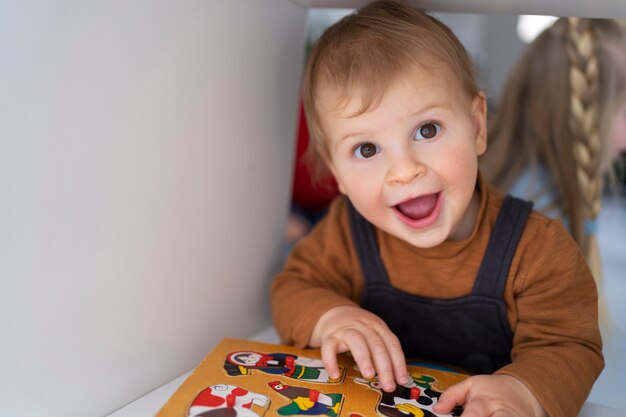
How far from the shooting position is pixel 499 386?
509mm

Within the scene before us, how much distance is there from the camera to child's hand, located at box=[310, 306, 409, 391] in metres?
0.54

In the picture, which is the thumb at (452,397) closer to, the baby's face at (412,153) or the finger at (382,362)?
the finger at (382,362)

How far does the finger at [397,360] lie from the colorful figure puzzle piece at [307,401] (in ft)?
0.20

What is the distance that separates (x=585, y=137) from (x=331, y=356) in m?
0.75

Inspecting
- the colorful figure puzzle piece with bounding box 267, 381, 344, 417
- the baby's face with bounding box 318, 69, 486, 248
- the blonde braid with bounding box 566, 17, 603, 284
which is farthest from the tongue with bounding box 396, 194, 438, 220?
the blonde braid with bounding box 566, 17, 603, 284

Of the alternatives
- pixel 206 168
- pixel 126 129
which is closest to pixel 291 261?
pixel 206 168

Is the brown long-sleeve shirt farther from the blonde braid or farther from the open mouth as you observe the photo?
the blonde braid

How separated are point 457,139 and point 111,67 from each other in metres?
0.33

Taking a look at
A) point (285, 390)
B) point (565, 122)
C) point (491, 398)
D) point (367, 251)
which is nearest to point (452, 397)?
point (491, 398)

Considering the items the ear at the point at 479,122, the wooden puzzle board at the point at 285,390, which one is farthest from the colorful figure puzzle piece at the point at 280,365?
the ear at the point at 479,122

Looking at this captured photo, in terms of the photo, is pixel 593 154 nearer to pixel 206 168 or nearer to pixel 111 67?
pixel 206 168

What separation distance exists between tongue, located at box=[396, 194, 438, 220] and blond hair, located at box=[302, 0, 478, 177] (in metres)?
0.11

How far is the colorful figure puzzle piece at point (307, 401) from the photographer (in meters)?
0.47

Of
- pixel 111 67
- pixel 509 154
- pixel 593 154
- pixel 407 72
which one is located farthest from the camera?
pixel 509 154
